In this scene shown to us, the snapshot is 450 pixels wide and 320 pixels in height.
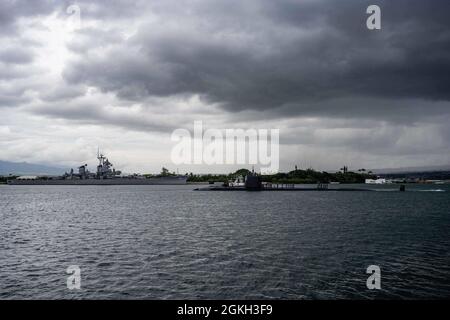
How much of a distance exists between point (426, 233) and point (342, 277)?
27190 mm

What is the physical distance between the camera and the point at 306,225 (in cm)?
5197

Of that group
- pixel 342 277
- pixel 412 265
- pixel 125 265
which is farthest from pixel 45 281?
pixel 412 265

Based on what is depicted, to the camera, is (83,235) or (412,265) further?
(83,235)

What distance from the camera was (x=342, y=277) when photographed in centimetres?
2494

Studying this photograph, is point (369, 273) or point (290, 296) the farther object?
point (369, 273)
